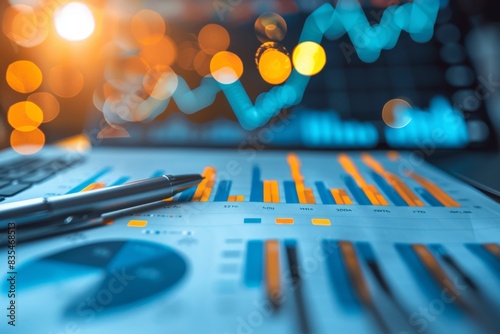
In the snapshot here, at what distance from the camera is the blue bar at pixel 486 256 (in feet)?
0.91

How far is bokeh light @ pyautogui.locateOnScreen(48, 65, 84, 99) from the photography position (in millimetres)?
740

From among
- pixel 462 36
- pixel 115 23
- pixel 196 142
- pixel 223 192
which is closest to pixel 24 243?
pixel 223 192

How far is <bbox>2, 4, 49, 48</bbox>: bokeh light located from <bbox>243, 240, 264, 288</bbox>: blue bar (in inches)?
26.5

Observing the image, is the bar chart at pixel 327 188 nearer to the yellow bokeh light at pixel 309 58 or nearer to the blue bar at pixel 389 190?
the blue bar at pixel 389 190

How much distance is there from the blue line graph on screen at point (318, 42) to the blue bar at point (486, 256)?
357 mm

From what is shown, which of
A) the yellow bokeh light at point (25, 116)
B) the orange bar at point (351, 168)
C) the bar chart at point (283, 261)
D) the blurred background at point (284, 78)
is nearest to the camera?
the bar chart at point (283, 261)

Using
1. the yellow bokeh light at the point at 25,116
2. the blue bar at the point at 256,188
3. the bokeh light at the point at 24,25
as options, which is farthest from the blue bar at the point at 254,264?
the bokeh light at the point at 24,25

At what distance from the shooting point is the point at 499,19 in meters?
0.63

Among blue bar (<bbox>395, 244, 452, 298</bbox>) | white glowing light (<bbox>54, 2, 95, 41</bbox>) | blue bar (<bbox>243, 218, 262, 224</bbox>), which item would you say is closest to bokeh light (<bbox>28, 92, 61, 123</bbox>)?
white glowing light (<bbox>54, 2, 95, 41</bbox>)

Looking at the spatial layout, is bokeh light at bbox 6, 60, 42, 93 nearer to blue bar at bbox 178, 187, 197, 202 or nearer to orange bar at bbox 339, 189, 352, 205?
blue bar at bbox 178, 187, 197, 202

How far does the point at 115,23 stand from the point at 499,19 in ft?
2.08

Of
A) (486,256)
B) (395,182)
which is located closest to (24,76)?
(395,182)

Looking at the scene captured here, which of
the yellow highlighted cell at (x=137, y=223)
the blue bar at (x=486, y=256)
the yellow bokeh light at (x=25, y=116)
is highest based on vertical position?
the yellow bokeh light at (x=25, y=116)

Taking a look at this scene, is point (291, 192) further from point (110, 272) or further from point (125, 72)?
point (125, 72)
